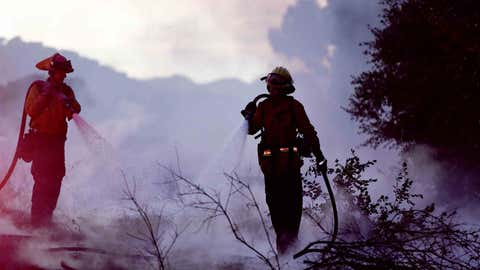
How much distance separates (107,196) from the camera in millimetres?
13438

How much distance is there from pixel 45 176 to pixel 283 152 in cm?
344

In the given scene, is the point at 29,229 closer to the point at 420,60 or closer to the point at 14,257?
the point at 14,257

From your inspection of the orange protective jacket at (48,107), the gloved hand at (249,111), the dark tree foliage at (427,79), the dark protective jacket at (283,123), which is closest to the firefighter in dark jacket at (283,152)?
the dark protective jacket at (283,123)

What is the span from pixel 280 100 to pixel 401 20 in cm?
1191

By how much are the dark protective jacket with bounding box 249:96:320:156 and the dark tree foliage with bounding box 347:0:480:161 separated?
8.68 m

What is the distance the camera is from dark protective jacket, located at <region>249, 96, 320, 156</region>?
23.0 feet

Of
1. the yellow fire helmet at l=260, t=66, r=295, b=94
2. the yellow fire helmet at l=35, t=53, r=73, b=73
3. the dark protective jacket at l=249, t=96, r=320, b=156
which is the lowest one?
the dark protective jacket at l=249, t=96, r=320, b=156

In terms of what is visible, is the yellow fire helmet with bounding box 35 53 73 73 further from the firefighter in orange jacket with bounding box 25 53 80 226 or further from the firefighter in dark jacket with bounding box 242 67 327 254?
the firefighter in dark jacket with bounding box 242 67 327 254

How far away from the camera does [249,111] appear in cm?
724

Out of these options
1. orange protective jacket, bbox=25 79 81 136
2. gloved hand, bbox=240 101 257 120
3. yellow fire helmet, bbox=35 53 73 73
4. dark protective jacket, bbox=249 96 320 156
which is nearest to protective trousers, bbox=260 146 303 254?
dark protective jacket, bbox=249 96 320 156

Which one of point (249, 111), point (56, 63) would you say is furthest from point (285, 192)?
point (56, 63)

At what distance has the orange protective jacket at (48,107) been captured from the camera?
25.5ft

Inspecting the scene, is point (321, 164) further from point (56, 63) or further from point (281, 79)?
point (56, 63)

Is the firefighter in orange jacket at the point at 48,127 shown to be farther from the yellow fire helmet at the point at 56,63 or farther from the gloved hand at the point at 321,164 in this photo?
the gloved hand at the point at 321,164
